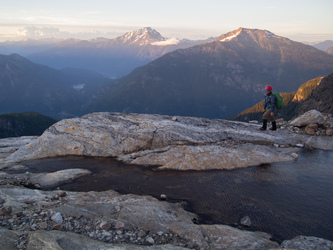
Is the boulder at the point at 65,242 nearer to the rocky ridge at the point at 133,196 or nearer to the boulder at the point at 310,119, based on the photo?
the rocky ridge at the point at 133,196

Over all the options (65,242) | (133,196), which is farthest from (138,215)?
(65,242)

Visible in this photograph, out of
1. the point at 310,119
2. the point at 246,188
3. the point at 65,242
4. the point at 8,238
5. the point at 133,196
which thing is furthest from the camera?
the point at 310,119

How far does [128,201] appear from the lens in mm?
9625

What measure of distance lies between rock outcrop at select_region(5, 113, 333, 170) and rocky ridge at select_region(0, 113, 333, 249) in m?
0.07

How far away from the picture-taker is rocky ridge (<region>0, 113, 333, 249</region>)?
709cm

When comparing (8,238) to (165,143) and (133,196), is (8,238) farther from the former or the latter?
(165,143)

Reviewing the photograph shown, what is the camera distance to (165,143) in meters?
16.8

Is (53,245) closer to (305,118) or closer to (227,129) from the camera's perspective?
(227,129)

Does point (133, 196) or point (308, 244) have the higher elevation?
point (308, 244)

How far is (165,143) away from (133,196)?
6971mm

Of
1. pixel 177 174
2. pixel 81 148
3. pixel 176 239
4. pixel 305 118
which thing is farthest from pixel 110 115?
pixel 305 118

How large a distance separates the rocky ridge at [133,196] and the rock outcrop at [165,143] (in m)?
0.07

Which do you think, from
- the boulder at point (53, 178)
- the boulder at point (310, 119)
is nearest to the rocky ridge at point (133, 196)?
the boulder at point (53, 178)

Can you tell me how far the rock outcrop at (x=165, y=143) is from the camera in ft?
48.5
